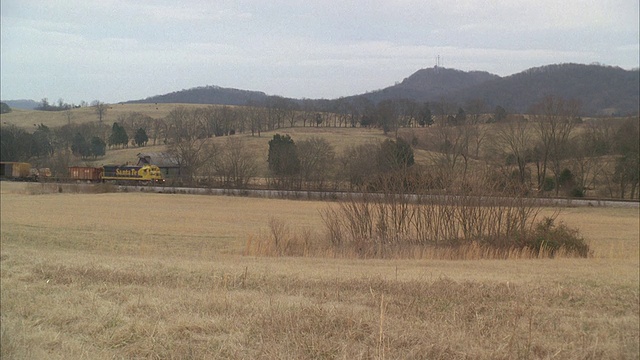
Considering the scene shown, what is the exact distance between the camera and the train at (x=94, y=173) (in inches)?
2207


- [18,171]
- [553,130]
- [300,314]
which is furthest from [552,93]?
[300,314]

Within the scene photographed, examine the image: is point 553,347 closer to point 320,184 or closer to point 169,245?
point 169,245

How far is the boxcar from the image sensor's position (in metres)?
54.7

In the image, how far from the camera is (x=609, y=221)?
4200 cm

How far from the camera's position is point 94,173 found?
5938 cm

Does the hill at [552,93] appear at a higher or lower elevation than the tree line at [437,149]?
higher

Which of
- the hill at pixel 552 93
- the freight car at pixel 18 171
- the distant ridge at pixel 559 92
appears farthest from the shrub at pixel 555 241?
the distant ridge at pixel 559 92

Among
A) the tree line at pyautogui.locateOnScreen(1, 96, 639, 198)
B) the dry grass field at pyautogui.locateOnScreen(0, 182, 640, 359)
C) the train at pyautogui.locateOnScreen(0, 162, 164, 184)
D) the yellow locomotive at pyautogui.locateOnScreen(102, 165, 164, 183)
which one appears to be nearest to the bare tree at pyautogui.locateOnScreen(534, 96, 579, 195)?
the tree line at pyautogui.locateOnScreen(1, 96, 639, 198)

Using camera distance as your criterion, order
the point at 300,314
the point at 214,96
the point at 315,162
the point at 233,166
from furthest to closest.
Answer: the point at 214,96 < the point at 233,166 < the point at 315,162 < the point at 300,314

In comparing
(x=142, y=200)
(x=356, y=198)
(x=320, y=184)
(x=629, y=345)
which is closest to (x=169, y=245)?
(x=356, y=198)

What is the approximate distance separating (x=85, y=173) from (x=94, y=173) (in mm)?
1974

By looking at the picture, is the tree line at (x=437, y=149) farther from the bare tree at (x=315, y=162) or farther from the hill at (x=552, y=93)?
the hill at (x=552, y=93)

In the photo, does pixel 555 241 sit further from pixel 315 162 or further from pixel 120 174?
pixel 120 174

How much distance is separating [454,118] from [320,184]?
31332 mm
